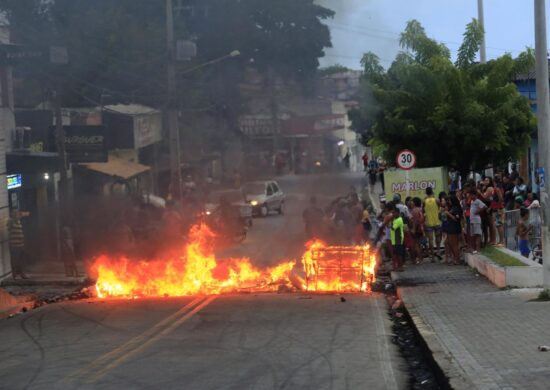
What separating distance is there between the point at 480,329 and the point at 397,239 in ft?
28.0

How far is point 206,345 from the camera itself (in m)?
10.9

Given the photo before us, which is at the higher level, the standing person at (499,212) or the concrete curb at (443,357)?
the standing person at (499,212)

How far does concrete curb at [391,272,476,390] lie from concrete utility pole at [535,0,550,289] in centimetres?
203

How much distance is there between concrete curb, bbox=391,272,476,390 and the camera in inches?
323

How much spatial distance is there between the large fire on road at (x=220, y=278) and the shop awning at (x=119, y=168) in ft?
44.0

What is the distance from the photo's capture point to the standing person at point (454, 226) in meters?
19.2

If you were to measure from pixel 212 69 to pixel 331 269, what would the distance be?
12.7m

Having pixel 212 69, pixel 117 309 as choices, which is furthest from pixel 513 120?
pixel 117 309

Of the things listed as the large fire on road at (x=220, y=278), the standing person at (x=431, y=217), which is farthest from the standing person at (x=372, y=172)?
the large fire on road at (x=220, y=278)

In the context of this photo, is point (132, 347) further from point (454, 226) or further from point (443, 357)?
point (454, 226)

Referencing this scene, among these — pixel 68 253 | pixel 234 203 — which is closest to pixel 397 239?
pixel 68 253

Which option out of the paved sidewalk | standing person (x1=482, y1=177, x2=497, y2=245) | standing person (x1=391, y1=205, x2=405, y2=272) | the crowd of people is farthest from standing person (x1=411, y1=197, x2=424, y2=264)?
the paved sidewalk

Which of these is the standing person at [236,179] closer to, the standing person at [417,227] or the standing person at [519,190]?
the standing person at [519,190]

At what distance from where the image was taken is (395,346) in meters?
11.2
